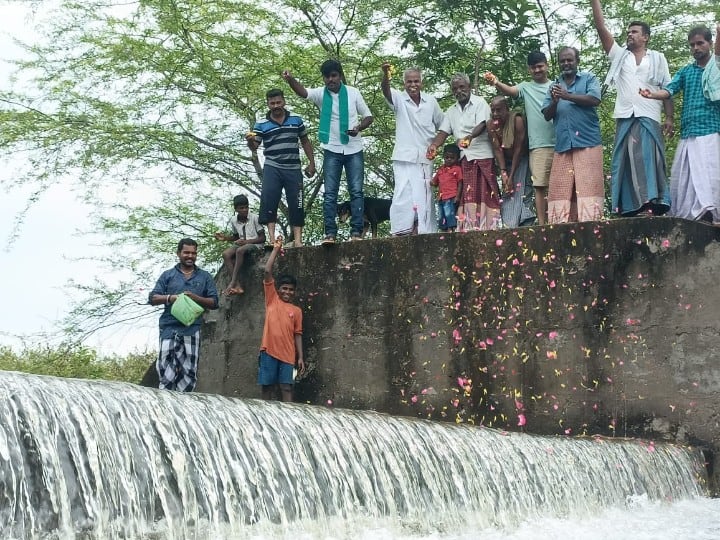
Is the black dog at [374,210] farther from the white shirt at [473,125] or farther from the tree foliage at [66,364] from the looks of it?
the tree foliage at [66,364]

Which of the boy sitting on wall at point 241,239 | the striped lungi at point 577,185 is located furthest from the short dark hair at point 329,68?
the striped lungi at point 577,185

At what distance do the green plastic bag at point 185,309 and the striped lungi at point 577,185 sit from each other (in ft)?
9.94

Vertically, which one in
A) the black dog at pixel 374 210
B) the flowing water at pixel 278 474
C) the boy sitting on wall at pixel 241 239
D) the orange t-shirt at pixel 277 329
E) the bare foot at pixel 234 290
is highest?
the black dog at pixel 374 210

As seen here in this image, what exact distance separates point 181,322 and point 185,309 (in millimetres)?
144

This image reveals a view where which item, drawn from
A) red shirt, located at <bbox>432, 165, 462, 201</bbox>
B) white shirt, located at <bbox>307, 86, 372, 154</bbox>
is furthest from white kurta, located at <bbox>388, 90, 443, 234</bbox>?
white shirt, located at <bbox>307, 86, 372, 154</bbox>

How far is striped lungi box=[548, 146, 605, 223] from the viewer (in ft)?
27.0

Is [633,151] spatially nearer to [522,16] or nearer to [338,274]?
[338,274]

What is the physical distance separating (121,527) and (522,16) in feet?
30.8

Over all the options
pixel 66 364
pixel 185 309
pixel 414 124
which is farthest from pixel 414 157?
pixel 66 364

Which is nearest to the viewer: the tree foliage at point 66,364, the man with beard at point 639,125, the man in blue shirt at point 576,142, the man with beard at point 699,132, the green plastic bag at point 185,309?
the green plastic bag at point 185,309

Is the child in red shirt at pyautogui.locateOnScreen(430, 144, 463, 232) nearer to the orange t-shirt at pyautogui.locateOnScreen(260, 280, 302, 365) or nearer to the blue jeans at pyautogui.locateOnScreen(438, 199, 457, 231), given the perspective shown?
the blue jeans at pyautogui.locateOnScreen(438, 199, 457, 231)

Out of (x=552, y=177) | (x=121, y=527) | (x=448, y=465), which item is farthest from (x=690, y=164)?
(x=121, y=527)

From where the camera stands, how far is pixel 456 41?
40.6 ft

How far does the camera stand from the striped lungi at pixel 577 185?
8.22 metres
